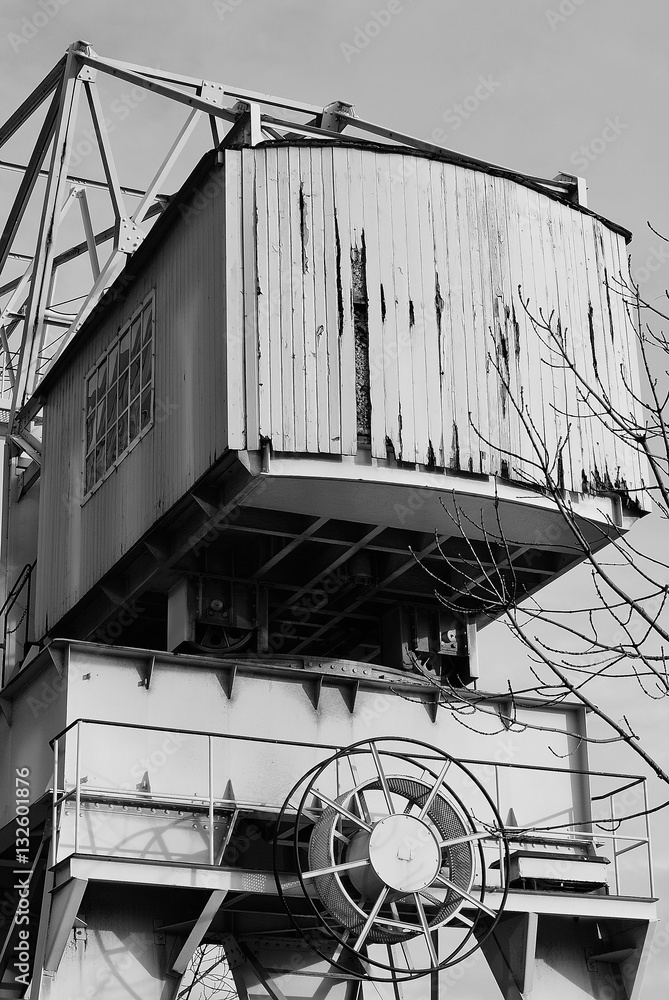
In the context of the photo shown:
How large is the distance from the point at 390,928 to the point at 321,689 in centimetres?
374

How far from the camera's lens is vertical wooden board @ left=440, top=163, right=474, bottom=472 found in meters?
19.0

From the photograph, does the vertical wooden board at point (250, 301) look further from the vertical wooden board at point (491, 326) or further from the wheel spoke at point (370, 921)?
the wheel spoke at point (370, 921)

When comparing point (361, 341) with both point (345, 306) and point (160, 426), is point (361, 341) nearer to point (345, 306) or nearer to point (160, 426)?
point (345, 306)

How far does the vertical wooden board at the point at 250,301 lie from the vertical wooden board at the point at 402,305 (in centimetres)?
194

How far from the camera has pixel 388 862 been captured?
1659 centimetres

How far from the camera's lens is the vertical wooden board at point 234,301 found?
18.0 metres

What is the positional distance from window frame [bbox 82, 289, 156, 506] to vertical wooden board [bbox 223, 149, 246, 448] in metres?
2.31

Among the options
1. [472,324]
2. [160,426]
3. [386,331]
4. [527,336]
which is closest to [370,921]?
[160,426]

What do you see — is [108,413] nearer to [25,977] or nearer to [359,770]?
[359,770]

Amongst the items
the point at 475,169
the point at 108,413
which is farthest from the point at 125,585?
the point at 475,169

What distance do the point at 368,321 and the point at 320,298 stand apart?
718 mm

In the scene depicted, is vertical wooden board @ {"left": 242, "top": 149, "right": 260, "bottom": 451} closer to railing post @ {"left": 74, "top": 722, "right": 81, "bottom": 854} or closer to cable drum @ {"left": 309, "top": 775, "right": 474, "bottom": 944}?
railing post @ {"left": 74, "top": 722, "right": 81, "bottom": 854}

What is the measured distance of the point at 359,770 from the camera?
62.3ft

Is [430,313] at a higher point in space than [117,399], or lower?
lower
